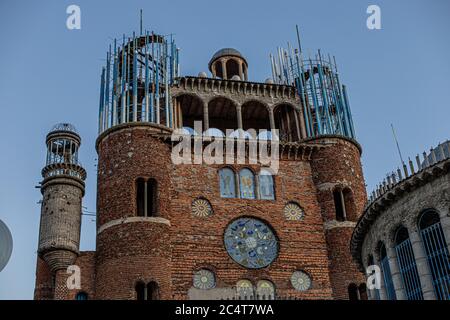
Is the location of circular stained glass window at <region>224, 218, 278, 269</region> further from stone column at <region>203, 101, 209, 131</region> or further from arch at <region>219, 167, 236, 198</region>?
stone column at <region>203, 101, 209, 131</region>

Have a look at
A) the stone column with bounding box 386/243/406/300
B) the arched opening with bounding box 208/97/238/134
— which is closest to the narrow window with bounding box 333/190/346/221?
the arched opening with bounding box 208/97/238/134

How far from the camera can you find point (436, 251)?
2002cm

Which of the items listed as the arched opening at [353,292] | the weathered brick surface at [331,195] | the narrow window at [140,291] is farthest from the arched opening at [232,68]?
the narrow window at [140,291]

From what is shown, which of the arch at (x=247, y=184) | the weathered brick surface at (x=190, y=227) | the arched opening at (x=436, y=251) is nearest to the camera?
the arched opening at (x=436, y=251)

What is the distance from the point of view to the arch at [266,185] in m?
32.5

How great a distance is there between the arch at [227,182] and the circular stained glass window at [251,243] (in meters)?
1.44

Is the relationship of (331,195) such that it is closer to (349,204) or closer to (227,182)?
(349,204)

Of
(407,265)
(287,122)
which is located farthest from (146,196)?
(407,265)

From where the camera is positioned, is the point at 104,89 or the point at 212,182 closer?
the point at 212,182

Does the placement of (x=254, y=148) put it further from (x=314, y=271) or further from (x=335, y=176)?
(x=314, y=271)

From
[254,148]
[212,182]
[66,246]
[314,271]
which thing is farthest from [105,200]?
[314,271]

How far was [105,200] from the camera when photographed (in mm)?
30344

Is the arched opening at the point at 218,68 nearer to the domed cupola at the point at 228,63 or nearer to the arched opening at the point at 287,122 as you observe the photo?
the domed cupola at the point at 228,63

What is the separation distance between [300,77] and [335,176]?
291 inches
